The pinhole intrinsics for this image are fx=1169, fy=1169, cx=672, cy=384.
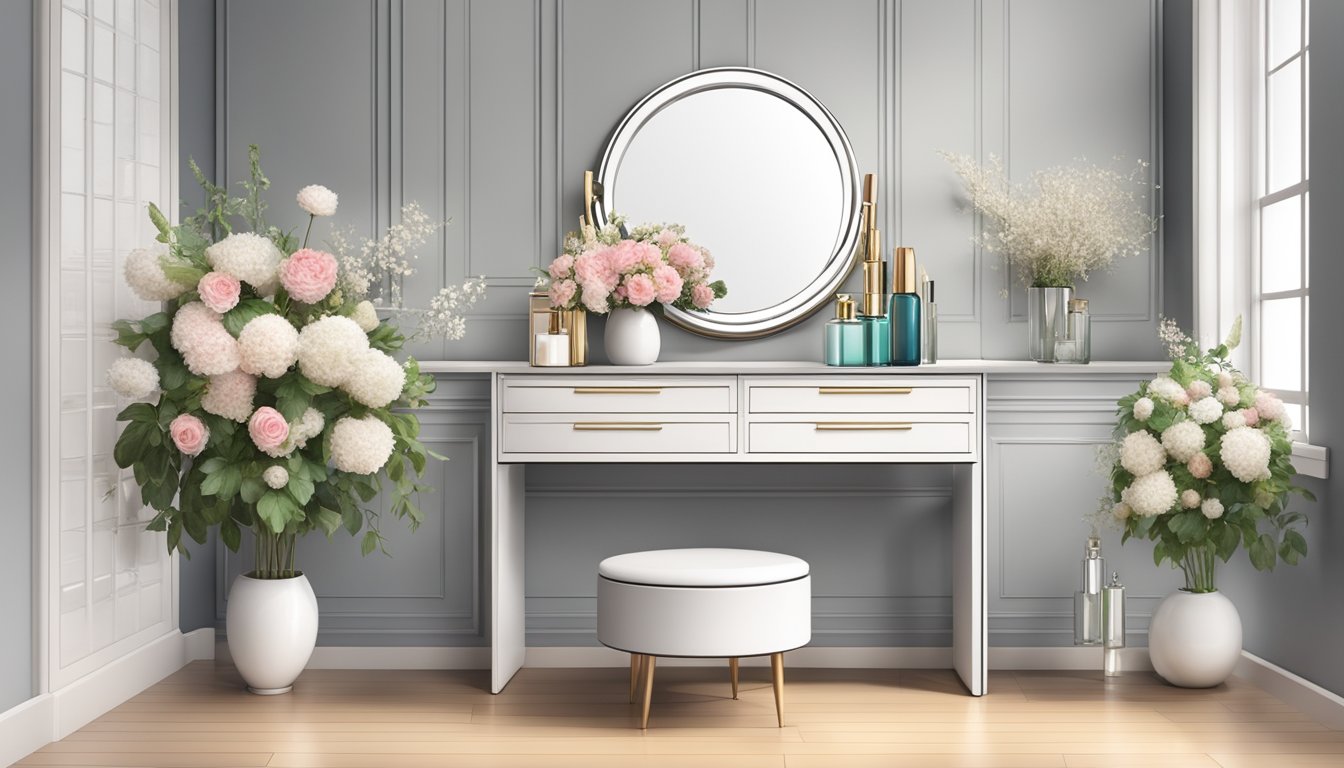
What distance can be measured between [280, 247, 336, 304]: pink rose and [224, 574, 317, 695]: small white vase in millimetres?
881

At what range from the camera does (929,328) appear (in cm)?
371

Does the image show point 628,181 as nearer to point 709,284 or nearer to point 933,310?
point 709,284

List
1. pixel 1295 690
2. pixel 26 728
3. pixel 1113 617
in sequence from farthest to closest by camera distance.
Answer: pixel 1113 617 < pixel 1295 690 < pixel 26 728

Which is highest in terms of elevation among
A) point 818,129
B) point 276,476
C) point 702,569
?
point 818,129

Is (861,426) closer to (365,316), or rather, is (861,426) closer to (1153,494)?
(1153,494)

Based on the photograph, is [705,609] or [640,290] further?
[640,290]

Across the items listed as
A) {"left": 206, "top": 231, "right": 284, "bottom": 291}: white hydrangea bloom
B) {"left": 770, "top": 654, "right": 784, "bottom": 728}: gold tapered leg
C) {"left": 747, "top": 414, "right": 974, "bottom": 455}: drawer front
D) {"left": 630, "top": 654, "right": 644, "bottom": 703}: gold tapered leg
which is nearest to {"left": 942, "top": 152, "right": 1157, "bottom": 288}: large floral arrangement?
{"left": 747, "top": 414, "right": 974, "bottom": 455}: drawer front

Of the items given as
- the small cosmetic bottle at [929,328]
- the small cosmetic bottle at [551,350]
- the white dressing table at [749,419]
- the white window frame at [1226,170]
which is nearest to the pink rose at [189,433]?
the white dressing table at [749,419]

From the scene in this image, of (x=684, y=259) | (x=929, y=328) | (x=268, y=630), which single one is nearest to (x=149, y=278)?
(x=268, y=630)

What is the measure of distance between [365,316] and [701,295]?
3.25 feet

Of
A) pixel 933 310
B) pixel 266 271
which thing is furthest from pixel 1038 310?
pixel 266 271

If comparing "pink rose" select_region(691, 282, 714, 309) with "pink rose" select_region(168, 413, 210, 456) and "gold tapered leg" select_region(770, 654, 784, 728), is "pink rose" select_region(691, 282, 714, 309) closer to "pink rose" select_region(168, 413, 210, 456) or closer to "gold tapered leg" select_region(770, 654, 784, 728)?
"gold tapered leg" select_region(770, 654, 784, 728)

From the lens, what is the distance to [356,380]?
10.4 feet

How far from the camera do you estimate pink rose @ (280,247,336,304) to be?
3.17m
